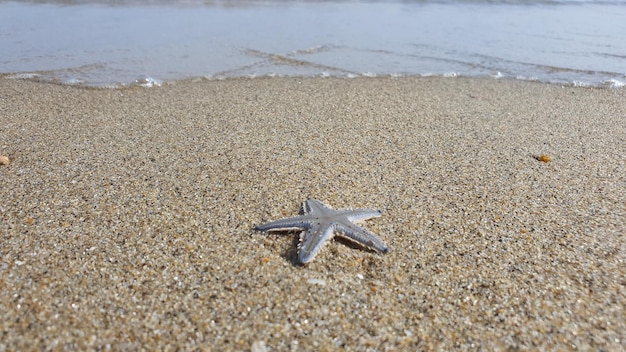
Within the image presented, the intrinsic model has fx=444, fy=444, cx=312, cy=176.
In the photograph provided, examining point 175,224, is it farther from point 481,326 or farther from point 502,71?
point 502,71

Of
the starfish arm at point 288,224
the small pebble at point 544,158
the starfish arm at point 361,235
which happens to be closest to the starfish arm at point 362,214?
the starfish arm at point 361,235

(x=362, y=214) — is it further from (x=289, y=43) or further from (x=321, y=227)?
(x=289, y=43)

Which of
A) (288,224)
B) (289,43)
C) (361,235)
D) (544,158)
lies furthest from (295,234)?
(289,43)

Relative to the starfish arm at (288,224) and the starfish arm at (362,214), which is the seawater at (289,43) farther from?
the starfish arm at (362,214)

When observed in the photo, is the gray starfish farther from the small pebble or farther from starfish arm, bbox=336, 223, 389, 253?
the small pebble

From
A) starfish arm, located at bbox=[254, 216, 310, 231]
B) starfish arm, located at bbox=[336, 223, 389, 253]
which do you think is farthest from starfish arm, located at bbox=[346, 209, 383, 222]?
starfish arm, located at bbox=[254, 216, 310, 231]
